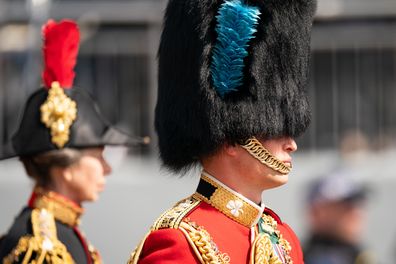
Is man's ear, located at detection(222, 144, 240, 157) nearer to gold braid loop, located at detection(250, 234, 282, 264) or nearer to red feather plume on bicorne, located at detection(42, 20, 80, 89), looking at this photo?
gold braid loop, located at detection(250, 234, 282, 264)

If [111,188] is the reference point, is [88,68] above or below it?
above

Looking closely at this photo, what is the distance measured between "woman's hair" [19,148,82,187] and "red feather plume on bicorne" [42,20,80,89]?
347mm

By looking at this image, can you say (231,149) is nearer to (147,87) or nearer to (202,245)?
(202,245)

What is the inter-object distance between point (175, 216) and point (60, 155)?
1585mm

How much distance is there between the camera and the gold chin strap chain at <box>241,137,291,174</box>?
3.93 meters

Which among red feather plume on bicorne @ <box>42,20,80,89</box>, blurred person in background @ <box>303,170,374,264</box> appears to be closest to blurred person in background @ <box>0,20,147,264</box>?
red feather plume on bicorne @ <box>42,20,80,89</box>

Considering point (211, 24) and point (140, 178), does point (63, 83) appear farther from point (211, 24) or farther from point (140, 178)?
point (140, 178)

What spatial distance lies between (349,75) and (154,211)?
6.18ft

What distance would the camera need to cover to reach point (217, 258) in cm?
386

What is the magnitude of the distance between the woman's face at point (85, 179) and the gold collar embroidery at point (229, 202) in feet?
4.75

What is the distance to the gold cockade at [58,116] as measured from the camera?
17.7 ft

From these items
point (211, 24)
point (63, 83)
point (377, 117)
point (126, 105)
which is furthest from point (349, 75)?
point (211, 24)

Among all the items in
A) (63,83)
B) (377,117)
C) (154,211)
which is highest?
(63,83)

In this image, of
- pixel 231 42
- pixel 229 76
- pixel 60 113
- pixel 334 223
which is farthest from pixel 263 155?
pixel 334 223
